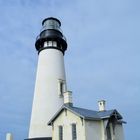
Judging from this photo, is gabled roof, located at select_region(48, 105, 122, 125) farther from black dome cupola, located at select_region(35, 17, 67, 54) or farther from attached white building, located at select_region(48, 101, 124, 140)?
black dome cupola, located at select_region(35, 17, 67, 54)

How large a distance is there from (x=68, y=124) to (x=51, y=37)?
941cm

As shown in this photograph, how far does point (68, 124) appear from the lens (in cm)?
2289

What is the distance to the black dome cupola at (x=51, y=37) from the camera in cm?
Answer: 2853

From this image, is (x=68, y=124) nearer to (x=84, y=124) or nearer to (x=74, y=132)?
(x=74, y=132)

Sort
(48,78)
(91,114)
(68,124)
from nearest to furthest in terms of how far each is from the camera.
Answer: (68,124) < (91,114) < (48,78)

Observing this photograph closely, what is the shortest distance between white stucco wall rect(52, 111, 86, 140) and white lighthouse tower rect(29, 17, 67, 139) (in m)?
1.64

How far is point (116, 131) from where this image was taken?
79.3ft

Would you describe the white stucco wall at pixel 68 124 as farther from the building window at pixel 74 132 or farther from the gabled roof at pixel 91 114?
the gabled roof at pixel 91 114

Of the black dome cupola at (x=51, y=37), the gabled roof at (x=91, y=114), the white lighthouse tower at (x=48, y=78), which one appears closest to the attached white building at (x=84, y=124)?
the gabled roof at (x=91, y=114)

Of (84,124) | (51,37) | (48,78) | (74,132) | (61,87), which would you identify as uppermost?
(51,37)

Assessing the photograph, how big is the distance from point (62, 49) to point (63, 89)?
4.49 metres

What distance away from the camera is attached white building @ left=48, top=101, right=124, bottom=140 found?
71.6ft

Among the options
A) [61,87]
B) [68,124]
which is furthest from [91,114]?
→ [61,87]

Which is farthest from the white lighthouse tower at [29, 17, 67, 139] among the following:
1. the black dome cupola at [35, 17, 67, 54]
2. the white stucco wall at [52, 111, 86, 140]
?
the white stucco wall at [52, 111, 86, 140]
